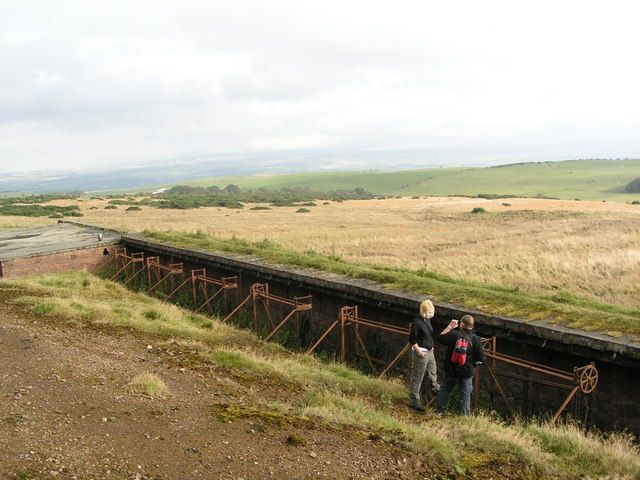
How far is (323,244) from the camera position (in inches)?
1061

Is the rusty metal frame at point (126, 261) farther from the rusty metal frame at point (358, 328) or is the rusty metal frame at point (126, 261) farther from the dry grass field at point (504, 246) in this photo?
the rusty metal frame at point (358, 328)

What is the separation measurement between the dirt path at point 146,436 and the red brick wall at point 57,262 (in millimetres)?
10624

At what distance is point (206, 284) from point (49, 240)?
9.70m

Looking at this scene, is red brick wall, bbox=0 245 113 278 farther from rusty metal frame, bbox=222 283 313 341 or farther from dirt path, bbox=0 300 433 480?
dirt path, bbox=0 300 433 480

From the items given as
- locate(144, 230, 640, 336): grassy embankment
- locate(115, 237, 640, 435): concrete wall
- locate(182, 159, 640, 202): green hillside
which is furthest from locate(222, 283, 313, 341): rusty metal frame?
locate(182, 159, 640, 202): green hillside

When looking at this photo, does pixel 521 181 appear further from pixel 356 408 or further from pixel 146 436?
pixel 146 436

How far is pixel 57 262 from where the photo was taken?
18641mm

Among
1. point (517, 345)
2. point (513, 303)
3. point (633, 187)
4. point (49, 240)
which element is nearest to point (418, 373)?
point (517, 345)

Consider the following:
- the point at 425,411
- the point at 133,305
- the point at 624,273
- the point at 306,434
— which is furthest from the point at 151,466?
the point at 624,273

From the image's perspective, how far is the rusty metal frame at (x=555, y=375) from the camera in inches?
296

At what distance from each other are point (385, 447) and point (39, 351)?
5.44 metres

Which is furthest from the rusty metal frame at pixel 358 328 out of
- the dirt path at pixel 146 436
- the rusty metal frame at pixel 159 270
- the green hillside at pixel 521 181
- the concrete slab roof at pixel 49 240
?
the green hillside at pixel 521 181

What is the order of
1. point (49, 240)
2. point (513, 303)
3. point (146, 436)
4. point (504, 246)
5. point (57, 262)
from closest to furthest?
1. point (146, 436)
2. point (513, 303)
3. point (57, 262)
4. point (49, 240)
5. point (504, 246)

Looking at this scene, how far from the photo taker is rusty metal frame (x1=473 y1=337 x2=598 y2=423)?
24.6 ft
